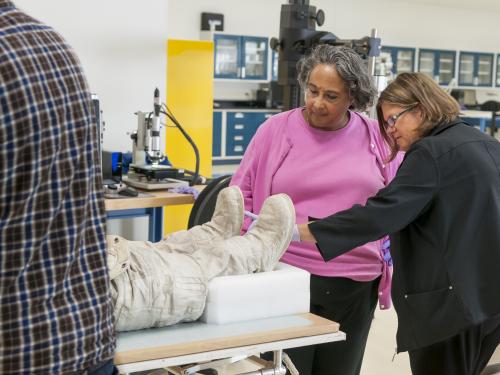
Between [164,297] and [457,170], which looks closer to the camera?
[164,297]

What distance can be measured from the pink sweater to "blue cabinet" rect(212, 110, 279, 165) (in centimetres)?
659

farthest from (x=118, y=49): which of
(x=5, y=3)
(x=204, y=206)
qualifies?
(x=5, y=3)

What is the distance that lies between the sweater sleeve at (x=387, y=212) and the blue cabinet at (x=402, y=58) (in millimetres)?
9196

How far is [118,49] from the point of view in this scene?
411cm

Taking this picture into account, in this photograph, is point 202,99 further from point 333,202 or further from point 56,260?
point 56,260

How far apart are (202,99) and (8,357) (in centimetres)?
397

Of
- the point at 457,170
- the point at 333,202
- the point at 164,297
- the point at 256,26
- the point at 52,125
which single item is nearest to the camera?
the point at 52,125

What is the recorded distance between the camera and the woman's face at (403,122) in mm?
1844

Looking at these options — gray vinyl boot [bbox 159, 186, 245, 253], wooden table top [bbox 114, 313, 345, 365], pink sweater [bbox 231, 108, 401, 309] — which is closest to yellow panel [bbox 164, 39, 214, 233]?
pink sweater [bbox 231, 108, 401, 309]

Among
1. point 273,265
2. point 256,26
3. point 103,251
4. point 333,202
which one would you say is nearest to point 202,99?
point 333,202

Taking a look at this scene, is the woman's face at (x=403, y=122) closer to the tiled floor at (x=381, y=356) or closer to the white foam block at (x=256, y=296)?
the white foam block at (x=256, y=296)

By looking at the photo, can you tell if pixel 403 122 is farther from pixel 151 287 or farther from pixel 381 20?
pixel 381 20

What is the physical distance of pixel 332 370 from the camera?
208cm

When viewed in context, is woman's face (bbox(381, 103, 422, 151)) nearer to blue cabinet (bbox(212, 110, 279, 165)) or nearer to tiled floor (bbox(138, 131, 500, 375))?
tiled floor (bbox(138, 131, 500, 375))
